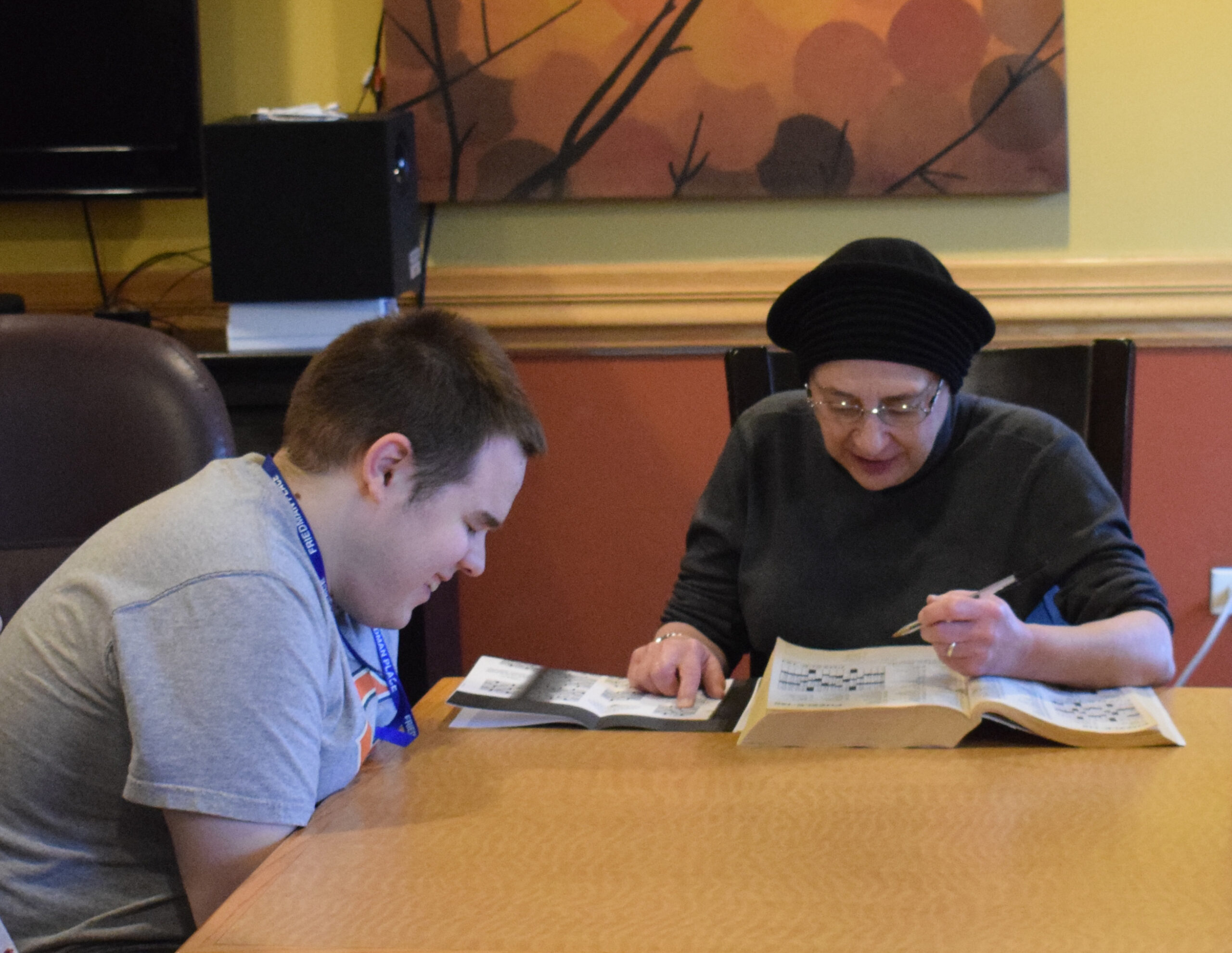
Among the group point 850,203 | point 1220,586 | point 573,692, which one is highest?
point 850,203

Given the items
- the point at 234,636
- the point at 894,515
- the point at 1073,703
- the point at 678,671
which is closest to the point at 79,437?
the point at 234,636

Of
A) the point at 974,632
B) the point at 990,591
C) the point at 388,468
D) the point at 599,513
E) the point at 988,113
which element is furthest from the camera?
the point at 599,513

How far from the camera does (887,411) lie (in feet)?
5.13

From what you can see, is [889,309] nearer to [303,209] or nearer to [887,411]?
[887,411]

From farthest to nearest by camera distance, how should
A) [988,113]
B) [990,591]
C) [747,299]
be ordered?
1. [747,299]
2. [988,113]
3. [990,591]

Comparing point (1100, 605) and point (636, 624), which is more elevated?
point (1100, 605)

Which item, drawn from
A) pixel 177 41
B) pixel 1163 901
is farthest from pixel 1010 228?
pixel 1163 901

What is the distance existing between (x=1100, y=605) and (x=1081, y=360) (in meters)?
0.44

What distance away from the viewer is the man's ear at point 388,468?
1.18 metres

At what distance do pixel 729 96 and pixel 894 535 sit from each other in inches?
48.2

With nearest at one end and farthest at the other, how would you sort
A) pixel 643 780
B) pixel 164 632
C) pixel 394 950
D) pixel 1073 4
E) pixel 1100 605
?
pixel 394 950 → pixel 164 632 → pixel 643 780 → pixel 1100 605 → pixel 1073 4

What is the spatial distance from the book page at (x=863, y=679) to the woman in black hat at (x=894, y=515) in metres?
0.05

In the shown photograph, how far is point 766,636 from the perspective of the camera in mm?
1700

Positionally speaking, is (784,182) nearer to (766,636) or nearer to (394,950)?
(766,636)
